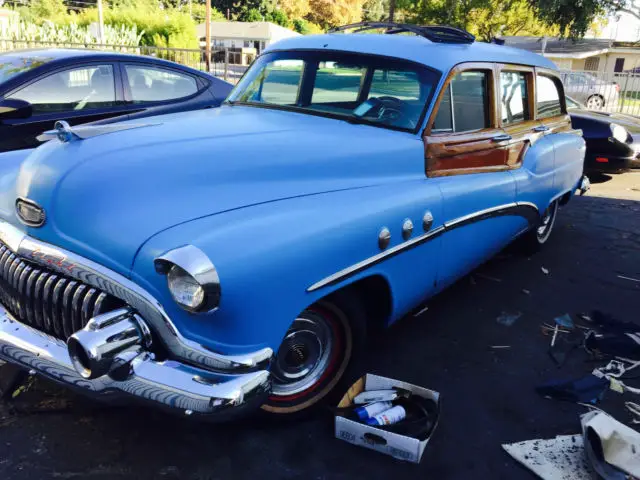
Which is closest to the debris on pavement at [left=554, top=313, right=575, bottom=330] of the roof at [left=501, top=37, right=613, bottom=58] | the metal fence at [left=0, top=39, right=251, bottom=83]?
the metal fence at [left=0, top=39, right=251, bottom=83]

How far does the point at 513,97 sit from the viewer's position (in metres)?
4.25

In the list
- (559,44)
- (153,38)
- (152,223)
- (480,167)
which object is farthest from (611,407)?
(559,44)

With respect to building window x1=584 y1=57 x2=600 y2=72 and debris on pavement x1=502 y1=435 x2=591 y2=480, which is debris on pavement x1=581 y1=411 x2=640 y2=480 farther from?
building window x1=584 y1=57 x2=600 y2=72

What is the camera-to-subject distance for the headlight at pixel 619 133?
781 centimetres

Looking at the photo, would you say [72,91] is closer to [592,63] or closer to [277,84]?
[277,84]

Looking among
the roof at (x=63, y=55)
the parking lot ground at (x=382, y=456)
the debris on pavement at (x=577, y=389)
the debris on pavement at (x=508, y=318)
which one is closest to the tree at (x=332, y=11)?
the roof at (x=63, y=55)

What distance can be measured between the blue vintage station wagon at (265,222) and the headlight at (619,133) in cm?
470

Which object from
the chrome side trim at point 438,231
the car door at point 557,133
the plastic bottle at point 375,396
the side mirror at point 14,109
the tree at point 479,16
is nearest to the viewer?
the chrome side trim at point 438,231

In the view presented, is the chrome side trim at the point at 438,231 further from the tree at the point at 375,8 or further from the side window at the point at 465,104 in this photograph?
the tree at the point at 375,8

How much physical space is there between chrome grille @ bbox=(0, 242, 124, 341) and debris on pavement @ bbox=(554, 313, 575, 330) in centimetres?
313

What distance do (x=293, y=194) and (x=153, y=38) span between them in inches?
1062

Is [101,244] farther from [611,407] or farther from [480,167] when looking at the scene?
[611,407]

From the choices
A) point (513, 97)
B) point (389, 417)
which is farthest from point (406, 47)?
point (389, 417)

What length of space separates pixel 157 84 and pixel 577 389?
452 cm
